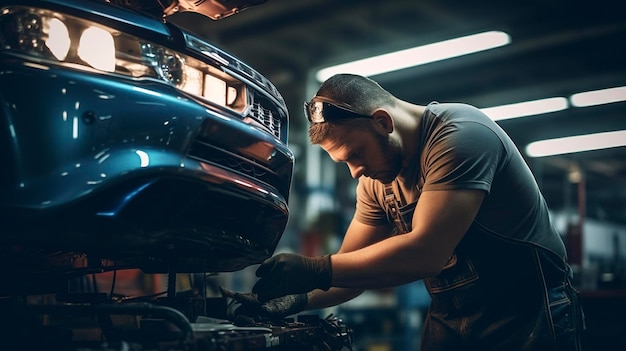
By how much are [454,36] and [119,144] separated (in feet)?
16.4

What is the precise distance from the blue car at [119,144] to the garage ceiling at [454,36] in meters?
4.60

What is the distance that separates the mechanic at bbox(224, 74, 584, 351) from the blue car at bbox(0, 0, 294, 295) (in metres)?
0.26

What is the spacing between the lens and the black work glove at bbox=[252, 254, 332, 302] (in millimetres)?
1816

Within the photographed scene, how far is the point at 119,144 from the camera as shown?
4.81 ft

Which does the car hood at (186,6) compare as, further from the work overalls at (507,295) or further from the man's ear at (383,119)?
the work overalls at (507,295)

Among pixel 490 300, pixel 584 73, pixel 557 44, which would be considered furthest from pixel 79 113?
pixel 584 73

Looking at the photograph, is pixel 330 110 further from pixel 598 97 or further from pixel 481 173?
pixel 598 97

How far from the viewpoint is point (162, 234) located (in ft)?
5.23

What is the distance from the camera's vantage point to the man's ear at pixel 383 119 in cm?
213

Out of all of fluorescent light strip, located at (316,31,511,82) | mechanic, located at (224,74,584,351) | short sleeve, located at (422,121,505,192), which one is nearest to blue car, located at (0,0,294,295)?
mechanic, located at (224,74,584,351)

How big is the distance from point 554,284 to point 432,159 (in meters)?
0.61

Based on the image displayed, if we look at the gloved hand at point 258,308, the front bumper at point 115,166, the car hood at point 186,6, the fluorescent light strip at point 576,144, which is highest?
the fluorescent light strip at point 576,144

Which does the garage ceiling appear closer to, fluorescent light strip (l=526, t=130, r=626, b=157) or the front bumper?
fluorescent light strip (l=526, t=130, r=626, b=157)

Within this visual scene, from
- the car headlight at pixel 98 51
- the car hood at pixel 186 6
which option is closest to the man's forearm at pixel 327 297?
the car headlight at pixel 98 51
